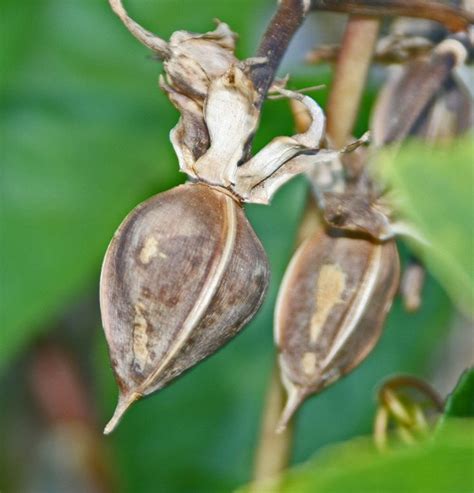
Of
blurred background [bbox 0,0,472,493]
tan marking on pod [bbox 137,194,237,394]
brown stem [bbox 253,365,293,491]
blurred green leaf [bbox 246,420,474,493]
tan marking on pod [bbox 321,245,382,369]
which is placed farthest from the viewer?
blurred background [bbox 0,0,472,493]

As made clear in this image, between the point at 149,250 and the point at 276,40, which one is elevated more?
the point at 276,40

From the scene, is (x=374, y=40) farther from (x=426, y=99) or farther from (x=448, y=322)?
(x=448, y=322)

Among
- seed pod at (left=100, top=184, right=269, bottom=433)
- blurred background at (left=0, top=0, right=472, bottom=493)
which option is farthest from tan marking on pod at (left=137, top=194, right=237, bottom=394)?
blurred background at (left=0, top=0, right=472, bottom=493)

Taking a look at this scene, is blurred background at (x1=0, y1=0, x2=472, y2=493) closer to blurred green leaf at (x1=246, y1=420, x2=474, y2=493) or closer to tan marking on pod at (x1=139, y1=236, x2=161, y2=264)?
tan marking on pod at (x1=139, y1=236, x2=161, y2=264)

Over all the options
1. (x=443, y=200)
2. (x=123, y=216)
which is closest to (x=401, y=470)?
(x=443, y=200)

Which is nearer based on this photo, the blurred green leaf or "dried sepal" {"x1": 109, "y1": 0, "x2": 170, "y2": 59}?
the blurred green leaf

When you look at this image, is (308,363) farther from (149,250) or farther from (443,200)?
(443,200)
